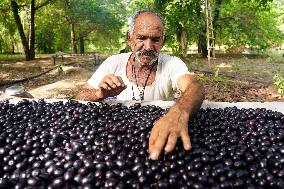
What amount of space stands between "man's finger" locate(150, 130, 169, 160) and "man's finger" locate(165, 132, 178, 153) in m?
0.03

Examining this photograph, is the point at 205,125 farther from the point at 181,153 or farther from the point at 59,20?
the point at 59,20

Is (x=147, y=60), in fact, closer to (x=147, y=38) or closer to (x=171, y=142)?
(x=147, y=38)

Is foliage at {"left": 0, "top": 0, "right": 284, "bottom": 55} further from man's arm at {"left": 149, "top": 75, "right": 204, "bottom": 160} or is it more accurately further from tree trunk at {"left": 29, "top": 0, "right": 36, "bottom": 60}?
man's arm at {"left": 149, "top": 75, "right": 204, "bottom": 160}

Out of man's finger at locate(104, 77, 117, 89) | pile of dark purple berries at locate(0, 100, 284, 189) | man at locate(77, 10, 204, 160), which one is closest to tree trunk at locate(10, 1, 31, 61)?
man at locate(77, 10, 204, 160)

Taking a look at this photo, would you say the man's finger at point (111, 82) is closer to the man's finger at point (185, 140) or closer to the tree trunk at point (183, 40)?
the man's finger at point (185, 140)

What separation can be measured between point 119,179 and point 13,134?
93cm

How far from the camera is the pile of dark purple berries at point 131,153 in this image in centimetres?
152

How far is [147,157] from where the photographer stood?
1677mm

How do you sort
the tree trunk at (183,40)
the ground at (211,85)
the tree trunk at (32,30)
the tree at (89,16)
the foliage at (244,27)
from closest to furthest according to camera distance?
the ground at (211,85)
the tree trunk at (183,40)
the foliage at (244,27)
the tree trunk at (32,30)
the tree at (89,16)

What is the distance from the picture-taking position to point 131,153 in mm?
1711

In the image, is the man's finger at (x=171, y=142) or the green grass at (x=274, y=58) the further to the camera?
the green grass at (x=274, y=58)

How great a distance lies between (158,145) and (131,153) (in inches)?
6.5

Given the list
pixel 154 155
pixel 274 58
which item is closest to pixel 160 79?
pixel 154 155

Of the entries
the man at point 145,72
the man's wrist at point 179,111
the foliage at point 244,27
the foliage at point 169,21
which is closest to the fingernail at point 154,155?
the man's wrist at point 179,111
